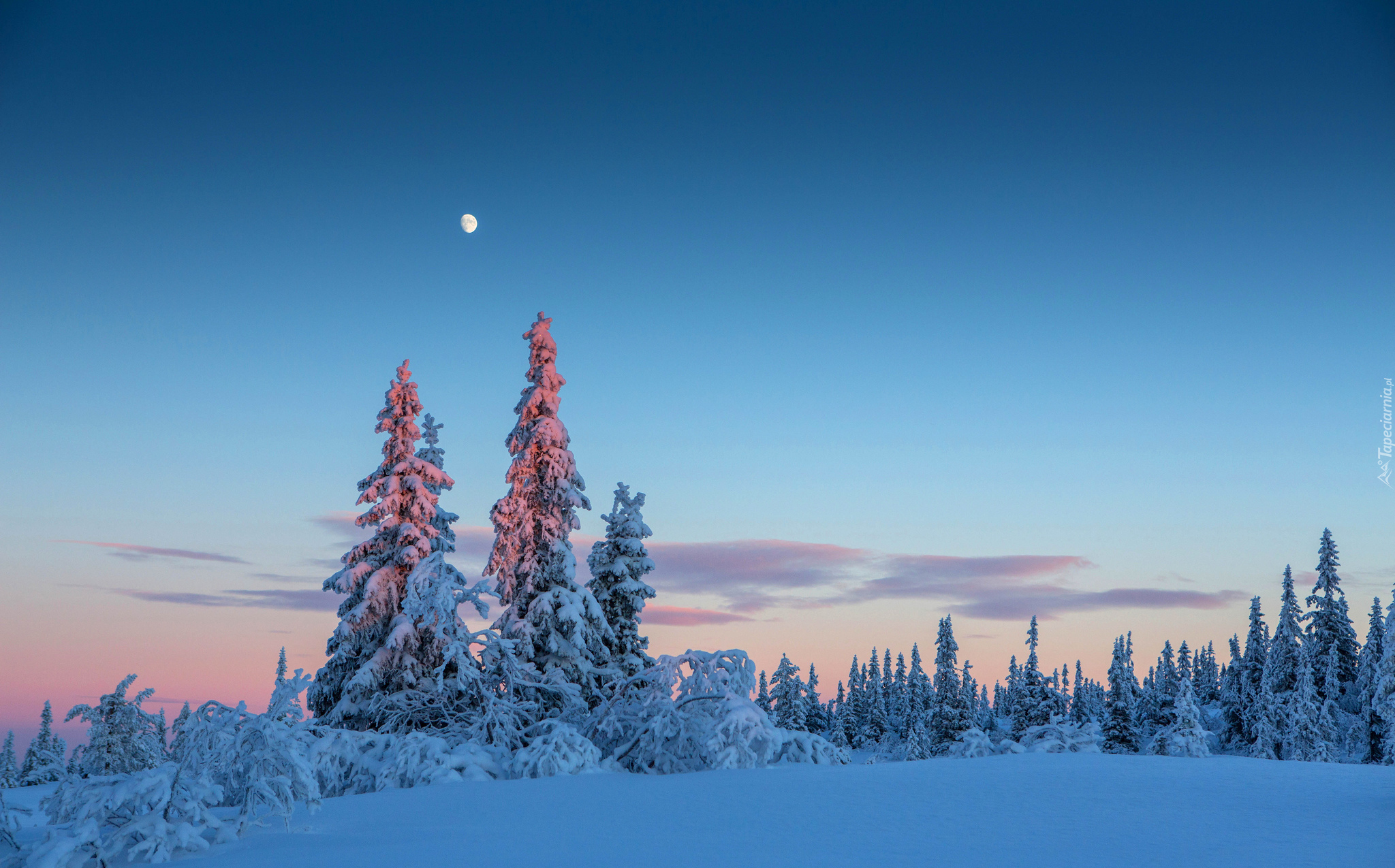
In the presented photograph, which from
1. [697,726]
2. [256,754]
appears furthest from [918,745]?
[256,754]

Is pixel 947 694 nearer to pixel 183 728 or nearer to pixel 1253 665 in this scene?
pixel 1253 665

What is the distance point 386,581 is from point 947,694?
49.8 meters

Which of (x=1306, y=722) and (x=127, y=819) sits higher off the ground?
(x=127, y=819)

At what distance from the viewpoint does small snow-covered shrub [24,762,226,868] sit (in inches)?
308

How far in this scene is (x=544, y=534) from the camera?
84.7 ft

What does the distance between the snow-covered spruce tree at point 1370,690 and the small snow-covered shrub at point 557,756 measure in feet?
131

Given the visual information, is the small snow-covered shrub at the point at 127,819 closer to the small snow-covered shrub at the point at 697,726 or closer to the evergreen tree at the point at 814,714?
the small snow-covered shrub at the point at 697,726

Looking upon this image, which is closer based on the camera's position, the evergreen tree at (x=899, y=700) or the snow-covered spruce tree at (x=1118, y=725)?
the snow-covered spruce tree at (x=1118, y=725)

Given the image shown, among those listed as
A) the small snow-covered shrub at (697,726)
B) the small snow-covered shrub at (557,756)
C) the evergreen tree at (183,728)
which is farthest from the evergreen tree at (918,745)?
the evergreen tree at (183,728)

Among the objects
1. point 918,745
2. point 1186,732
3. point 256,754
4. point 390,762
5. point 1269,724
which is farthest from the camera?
point 918,745

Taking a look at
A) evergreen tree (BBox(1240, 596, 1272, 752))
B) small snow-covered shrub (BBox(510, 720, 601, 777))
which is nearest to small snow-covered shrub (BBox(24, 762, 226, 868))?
small snow-covered shrub (BBox(510, 720, 601, 777))

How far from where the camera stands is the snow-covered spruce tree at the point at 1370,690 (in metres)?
40.8

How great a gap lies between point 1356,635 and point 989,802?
5251cm

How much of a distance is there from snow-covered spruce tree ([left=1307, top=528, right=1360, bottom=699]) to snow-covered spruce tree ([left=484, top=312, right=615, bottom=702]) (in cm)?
4465
